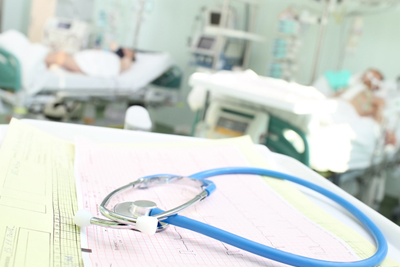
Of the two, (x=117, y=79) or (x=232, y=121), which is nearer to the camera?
(x=232, y=121)

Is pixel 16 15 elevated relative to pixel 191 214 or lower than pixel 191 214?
elevated

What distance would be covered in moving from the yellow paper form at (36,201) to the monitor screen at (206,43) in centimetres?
342

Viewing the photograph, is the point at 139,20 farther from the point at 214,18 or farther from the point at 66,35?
the point at 214,18

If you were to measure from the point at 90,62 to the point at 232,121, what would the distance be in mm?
2025

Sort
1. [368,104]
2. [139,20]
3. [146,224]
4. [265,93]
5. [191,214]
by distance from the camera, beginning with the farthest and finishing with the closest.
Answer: [139,20]
[368,104]
[265,93]
[191,214]
[146,224]

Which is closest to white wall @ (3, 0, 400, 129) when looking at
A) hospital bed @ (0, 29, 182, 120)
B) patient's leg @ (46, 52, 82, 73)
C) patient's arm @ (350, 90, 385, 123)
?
hospital bed @ (0, 29, 182, 120)

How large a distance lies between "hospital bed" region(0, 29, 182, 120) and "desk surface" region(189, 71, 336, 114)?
166cm

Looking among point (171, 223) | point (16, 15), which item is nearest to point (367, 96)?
point (171, 223)

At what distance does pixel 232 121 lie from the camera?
2.11 meters

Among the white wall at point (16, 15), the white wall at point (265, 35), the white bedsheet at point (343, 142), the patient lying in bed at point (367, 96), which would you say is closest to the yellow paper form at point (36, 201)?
the white bedsheet at point (343, 142)

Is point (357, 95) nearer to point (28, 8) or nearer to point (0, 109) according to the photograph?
point (0, 109)

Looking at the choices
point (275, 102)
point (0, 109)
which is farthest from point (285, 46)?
point (0, 109)

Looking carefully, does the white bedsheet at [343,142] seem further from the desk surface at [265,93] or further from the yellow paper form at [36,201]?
the yellow paper form at [36,201]

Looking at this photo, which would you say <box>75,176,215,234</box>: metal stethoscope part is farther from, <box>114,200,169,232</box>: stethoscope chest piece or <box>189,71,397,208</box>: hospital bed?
<box>189,71,397,208</box>: hospital bed
